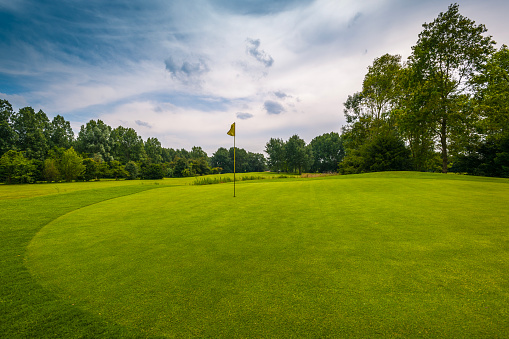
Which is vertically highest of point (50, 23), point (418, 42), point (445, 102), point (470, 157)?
point (418, 42)

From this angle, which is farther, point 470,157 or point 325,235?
point 470,157

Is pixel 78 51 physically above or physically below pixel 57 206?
above

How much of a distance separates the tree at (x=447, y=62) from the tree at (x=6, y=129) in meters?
68.3

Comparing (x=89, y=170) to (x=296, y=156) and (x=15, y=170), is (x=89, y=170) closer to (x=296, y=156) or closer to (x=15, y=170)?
(x=15, y=170)

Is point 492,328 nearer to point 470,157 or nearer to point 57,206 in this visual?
point 57,206

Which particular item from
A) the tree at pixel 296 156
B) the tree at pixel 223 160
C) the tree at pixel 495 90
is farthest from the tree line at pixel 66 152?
the tree at pixel 495 90

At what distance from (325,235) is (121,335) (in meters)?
4.09

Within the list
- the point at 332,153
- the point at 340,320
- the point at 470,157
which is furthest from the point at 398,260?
the point at 332,153

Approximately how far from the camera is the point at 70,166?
3127 centimetres

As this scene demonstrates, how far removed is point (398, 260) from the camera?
3.36 m

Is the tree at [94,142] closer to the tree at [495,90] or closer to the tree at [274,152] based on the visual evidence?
the tree at [274,152]

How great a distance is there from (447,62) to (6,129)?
72009mm

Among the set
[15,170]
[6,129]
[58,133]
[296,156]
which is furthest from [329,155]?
[6,129]

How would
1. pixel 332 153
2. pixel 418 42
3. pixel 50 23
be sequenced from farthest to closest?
pixel 332 153 → pixel 418 42 → pixel 50 23
